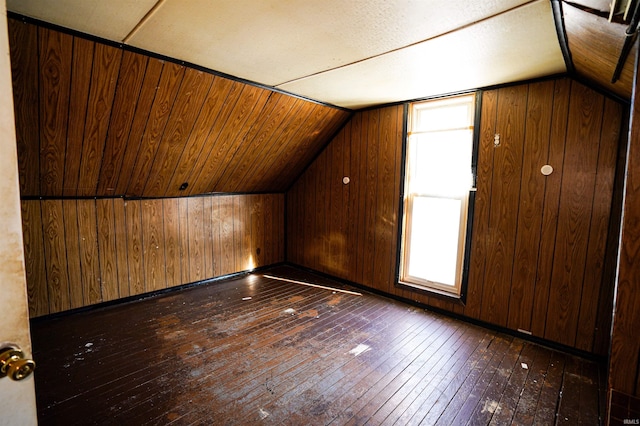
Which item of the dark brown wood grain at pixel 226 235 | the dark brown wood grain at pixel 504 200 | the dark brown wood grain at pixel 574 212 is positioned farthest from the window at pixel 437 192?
the dark brown wood grain at pixel 226 235

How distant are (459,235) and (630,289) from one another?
2.08 m

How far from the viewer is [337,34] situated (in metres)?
1.86

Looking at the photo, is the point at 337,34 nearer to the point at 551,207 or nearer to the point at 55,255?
the point at 551,207

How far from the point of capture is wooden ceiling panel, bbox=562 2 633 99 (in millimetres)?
1334

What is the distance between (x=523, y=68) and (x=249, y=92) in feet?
7.29

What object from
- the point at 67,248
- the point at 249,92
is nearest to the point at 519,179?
the point at 249,92

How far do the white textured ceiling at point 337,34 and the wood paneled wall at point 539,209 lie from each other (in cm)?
35

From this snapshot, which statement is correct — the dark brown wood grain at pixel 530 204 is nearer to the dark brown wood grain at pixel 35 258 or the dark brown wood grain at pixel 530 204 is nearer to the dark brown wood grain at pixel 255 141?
the dark brown wood grain at pixel 255 141

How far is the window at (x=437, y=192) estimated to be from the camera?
3102 mm

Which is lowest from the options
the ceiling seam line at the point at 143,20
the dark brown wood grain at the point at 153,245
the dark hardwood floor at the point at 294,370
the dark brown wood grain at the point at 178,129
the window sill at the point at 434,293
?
the dark hardwood floor at the point at 294,370

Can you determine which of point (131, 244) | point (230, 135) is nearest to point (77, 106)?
point (230, 135)

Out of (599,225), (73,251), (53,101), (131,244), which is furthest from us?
(131,244)

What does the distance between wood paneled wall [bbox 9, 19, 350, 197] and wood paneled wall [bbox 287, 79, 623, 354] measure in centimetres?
138

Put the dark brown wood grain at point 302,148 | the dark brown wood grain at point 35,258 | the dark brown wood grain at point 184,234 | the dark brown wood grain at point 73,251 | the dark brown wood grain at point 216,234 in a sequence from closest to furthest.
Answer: the dark brown wood grain at point 35,258
the dark brown wood grain at point 73,251
the dark brown wood grain at point 302,148
the dark brown wood grain at point 184,234
the dark brown wood grain at point 216,234
